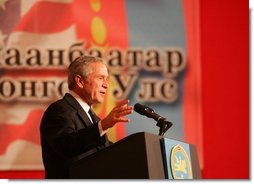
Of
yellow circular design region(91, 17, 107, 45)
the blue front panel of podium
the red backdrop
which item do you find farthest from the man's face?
the red backdrop

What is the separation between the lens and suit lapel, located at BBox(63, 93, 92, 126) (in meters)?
2.38

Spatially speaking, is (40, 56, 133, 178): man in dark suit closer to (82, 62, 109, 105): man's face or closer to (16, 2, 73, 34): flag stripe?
A: (82, 62, 109, 105): man's face

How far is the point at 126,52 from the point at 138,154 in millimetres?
2395

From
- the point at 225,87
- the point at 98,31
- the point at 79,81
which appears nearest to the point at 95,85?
the point at 79,81

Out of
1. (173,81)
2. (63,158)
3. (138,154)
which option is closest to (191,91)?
(173,81)

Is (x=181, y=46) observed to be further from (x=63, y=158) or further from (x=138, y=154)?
(x=138, y=154)

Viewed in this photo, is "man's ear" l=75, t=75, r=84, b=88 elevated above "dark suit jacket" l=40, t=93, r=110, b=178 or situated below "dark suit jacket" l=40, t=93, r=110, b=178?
above

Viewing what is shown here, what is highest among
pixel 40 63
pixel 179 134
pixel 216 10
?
pixel 216 10

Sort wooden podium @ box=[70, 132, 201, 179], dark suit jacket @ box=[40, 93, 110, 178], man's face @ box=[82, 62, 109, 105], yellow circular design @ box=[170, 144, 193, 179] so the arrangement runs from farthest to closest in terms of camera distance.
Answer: man's face @ box=[82, 62, 109, 105]
dark suit jacket @ box=[40, 93, 110, 178]
yellow circular design @ box=[170, 144, 193, 179]
wooden podium @ box=[70, 132, 201, 179]

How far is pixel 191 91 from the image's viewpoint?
13.8 ft

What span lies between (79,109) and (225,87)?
2097mm

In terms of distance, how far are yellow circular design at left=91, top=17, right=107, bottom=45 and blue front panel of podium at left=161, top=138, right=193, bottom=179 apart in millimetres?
2137

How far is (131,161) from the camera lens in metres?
1.90

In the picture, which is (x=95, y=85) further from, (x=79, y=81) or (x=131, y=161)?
(x=131, y=161)
